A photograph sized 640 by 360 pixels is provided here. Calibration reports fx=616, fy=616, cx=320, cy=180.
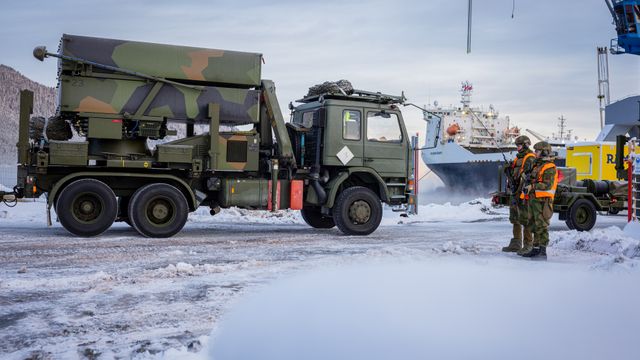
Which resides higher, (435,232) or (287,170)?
(287,170)

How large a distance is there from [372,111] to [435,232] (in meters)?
3.06

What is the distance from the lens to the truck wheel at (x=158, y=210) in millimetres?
10523

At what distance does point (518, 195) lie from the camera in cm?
927

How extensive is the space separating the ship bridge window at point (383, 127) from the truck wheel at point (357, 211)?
110cm

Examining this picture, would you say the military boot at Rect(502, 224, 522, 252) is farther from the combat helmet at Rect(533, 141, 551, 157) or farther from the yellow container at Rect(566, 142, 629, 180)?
the yellow container at Rect(566, 142, 629, 180)

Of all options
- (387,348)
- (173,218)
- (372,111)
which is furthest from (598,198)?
(387,348)

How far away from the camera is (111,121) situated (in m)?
10.4

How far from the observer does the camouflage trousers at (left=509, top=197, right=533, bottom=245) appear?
899cm

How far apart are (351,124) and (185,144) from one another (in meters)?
3.22

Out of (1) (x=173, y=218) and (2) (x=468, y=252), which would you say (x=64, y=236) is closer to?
(1) (x=173, y=218)

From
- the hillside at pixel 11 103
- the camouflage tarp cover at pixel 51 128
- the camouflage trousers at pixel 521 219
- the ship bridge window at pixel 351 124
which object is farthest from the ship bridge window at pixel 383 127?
the hillside at pixel 11 103

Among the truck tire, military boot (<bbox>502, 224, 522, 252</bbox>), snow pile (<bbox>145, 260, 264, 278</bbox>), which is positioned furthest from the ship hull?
snow pile (<bbox>145, 260, 264, 278</bbox>)

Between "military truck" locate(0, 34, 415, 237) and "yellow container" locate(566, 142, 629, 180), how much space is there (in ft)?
28.2

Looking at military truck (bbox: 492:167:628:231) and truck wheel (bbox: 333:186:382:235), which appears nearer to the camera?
truck wheel (bbox: 333:186:382:235)
